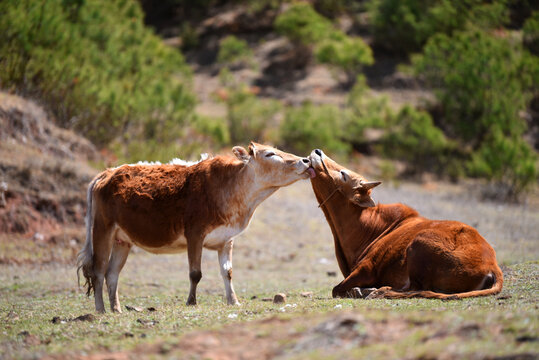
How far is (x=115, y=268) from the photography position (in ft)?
27.9

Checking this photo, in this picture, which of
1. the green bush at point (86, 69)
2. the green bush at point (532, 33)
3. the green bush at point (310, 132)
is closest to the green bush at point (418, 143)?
the green bush at point (310, 132)

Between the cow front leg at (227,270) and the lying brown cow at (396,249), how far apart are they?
1344mm

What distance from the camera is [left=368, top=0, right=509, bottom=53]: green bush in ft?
118

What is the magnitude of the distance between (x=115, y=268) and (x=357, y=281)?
3309 millimetres

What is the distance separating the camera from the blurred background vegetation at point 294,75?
19.0 metres

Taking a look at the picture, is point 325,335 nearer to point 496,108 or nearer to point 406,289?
point 406,289

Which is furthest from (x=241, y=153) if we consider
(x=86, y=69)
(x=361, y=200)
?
(x=86, y=69)

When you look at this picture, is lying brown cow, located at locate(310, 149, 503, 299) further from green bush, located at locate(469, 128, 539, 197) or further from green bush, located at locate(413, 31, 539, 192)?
green bush, located at locate(413, 31, 539, 192)

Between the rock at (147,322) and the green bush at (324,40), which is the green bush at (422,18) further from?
the rock at (147,322)

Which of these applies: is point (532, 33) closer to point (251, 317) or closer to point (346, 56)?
point (346, 56)

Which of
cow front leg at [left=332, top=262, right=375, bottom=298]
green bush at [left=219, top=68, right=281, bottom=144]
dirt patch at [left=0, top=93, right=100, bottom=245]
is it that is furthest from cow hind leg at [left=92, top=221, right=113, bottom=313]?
green bush at [left=219, top=68, right=281, bottom=144]

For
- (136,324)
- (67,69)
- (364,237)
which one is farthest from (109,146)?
(136,324)

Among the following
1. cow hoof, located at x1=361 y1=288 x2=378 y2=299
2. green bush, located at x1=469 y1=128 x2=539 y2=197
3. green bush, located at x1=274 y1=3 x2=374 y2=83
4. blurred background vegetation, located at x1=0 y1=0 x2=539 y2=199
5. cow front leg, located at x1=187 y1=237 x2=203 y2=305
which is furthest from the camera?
green bush, located at x1=274 y1=3 x2=374 y2=83

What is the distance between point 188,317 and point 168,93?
64.0 ft
